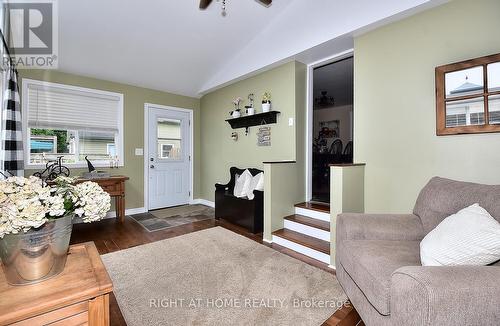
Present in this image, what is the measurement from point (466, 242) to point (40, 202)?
198 cm

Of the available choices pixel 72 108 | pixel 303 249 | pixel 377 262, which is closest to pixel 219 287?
pixel 303 249

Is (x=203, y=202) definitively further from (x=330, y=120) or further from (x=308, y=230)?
(x=330, y=120)

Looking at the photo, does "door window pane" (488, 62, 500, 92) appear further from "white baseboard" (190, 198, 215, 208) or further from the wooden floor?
"white baseboard" (190, 198, 215, 208)

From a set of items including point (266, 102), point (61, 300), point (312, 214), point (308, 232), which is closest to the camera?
point (61, 300)

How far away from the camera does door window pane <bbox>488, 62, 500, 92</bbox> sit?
1.80m

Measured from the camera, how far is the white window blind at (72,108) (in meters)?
3.48

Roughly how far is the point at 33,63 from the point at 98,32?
Answer: 121 centimetres

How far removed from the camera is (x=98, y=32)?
305 cm

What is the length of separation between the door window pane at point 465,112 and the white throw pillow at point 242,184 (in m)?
2.49

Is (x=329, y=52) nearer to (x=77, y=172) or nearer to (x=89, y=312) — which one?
(x=89, y=312)

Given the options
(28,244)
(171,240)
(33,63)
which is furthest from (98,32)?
(28,244)

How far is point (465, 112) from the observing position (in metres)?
1.96

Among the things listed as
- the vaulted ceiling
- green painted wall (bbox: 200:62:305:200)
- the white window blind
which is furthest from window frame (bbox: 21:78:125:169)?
green painted wall (bbox: 200:62:305:200)

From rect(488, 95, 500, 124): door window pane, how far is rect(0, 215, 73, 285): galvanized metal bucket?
9.60ft
